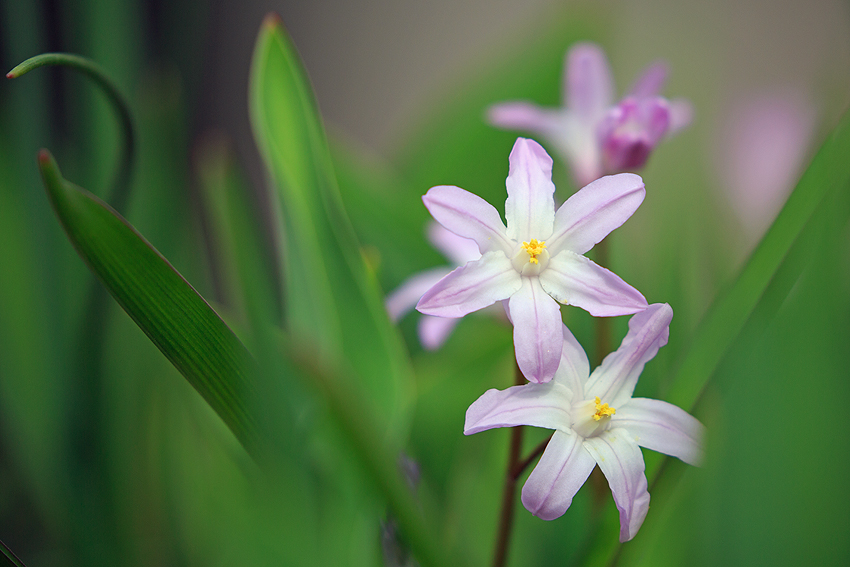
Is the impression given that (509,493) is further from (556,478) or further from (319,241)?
(319,241)

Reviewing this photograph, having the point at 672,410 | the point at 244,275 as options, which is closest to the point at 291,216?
the point at 244,275

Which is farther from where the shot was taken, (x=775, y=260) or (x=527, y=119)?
(x=527, y=119)

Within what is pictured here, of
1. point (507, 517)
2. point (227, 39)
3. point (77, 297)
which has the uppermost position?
point (227, 39)

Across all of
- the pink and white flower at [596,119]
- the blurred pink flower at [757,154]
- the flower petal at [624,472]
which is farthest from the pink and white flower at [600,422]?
the blurred pink flower at [757,154]

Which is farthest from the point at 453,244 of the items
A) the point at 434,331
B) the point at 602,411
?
the point at 602,411

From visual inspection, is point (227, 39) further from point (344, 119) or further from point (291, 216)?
point (291, 216)
